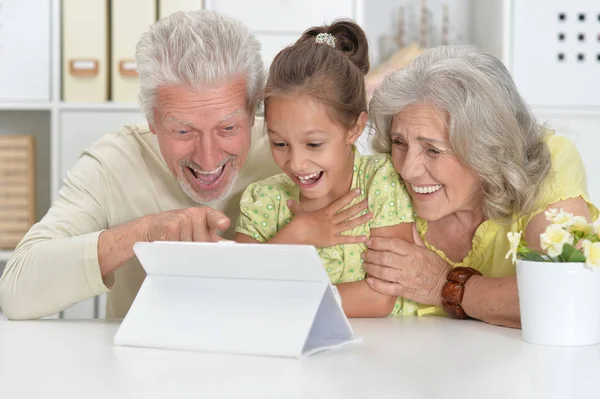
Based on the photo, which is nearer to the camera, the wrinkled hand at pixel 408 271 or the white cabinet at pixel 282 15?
the wrinkled hand at pixel 408 271

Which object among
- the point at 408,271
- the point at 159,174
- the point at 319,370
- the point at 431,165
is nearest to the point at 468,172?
the point at 431,165

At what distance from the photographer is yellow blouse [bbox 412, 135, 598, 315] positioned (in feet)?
4.95

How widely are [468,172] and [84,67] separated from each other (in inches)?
60.1

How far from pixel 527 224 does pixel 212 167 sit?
0.60 metres

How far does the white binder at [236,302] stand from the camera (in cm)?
115

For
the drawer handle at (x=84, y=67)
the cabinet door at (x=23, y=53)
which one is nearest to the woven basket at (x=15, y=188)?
the cabinet door at (x=23, y=53)

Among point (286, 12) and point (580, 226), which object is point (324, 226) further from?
point (286, 12)

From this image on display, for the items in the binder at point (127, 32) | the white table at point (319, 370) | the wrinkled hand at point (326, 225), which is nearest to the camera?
the white table at point (319, 370)

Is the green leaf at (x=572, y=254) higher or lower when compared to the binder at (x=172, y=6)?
lower

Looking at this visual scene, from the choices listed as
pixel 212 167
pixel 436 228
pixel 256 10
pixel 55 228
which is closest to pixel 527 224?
pixel 436 228

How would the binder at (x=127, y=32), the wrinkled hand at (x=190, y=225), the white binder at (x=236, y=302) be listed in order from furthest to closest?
the binder at (x=127, y=32)
the wrinkled hand at (x=190, y=225)
the white binder at (x=236, y=302)

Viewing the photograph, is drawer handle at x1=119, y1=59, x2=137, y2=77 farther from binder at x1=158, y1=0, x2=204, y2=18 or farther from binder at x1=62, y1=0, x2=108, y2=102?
binder at x1=158, y1=0, x2=204, y2=18

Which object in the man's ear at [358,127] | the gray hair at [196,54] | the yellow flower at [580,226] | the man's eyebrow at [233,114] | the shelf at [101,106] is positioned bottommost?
the yellow flower at [580,226]

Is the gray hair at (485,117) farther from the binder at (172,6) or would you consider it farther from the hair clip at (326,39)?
the binder at (172,6)
